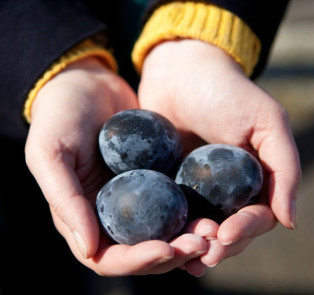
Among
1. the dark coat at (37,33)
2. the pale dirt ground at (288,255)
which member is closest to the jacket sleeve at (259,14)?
the dark coat at (37,33)

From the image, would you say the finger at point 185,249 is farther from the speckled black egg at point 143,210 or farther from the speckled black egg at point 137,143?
the speckled black egg at point 137,143

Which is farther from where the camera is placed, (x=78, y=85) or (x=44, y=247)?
(x=44, y=247)

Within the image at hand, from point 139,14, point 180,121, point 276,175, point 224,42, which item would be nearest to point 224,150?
point 276,175

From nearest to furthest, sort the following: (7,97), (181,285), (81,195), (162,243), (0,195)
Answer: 1. (162,243)
2. (81,195)
3. (7,97)
4. (0,195)
5. (181,285)

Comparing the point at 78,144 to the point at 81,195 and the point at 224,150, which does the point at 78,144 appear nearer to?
the point at 81,195

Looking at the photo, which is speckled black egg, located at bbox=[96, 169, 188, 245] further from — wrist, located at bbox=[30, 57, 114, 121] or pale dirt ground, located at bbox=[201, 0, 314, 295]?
pale dirt ground, located at bbox=[201, 0, 314, 295]

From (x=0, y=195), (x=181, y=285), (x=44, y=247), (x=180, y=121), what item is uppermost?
(x=180, y=121)

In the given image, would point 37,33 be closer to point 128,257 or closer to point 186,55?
point 186,55
